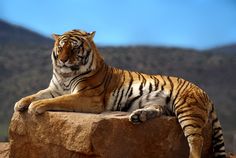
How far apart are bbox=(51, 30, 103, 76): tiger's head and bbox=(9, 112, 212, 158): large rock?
2.03ft

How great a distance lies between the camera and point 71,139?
16.2 feet

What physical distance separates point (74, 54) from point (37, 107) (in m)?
0.72

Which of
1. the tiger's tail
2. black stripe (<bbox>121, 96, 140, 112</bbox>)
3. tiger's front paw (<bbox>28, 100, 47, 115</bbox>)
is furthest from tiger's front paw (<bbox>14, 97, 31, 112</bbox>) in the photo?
the tiger's tail

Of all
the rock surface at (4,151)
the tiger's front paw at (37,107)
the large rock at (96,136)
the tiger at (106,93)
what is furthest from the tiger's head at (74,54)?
the rock surface at (4,151)

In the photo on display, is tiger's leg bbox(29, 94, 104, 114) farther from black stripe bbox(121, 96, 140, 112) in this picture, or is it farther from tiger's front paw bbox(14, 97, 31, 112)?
black stripe bbox(121, 96, 140, 112)

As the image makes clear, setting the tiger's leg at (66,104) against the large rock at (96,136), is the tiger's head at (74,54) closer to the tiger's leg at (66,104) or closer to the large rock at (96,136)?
the tiger's leg at (66,104)

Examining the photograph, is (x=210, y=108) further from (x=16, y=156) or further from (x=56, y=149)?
(x=16, y=156)

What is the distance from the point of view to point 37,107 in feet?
17.1

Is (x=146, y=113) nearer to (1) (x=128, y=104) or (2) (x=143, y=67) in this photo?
(1) (x=128, y=104)

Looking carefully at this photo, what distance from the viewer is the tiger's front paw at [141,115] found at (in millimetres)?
4934

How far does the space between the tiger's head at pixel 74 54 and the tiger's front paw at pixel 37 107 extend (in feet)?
1.56

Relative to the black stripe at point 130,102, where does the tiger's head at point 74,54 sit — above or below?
above

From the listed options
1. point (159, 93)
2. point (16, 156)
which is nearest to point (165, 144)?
point (159, 93)

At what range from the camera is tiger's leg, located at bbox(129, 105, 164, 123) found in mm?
4941
